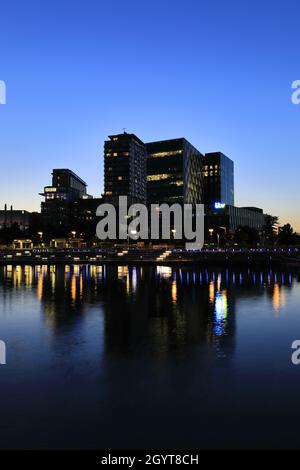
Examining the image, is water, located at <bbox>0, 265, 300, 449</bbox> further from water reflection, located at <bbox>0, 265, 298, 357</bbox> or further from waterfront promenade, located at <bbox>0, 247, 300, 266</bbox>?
waterfront promenade, located at <bbox>0, 247, 300, 266</bbox>

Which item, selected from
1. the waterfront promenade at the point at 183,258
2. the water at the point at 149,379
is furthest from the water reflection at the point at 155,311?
the waterfront promenade at the point at 183,258

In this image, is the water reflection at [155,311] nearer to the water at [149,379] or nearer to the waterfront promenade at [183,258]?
the water at [149,379]

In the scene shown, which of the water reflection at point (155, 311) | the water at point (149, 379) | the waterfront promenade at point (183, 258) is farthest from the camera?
the waterfront promenade at point (183, 258)

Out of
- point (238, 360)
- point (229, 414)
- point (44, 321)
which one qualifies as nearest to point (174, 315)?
point (44, 321)

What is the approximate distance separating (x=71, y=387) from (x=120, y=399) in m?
1.68

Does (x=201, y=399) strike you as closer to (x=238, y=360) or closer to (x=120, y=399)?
(x=120, y=399)

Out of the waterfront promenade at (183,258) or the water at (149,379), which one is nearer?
the water at (149,379)

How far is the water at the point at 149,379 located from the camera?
890 centimetres

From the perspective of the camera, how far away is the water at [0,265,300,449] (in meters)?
8.90

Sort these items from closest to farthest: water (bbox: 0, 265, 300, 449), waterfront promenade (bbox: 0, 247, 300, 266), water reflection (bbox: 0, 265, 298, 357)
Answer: water (bbox: 0, 265, 300, 449), water reflection (bbox: 0, 265, 298, 357), waterfront promenade (bbox: 0, 247, 300, 266)

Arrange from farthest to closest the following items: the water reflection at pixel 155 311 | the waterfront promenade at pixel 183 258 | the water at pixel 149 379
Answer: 1. the waterfront promenade at pixel 183 258
2. the water reflection at pixel 155 311
3. the water at pixel 149 379

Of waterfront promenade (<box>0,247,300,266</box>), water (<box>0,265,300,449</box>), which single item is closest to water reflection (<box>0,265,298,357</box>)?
water (<box>0,265,300,449</box>)

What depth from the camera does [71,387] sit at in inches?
455
